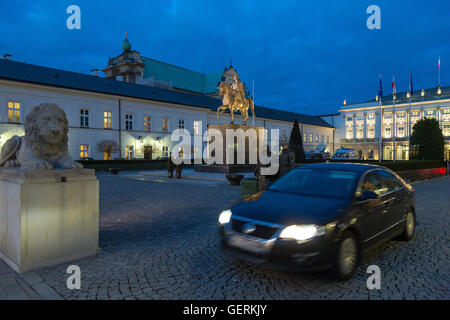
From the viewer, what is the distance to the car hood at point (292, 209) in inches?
150

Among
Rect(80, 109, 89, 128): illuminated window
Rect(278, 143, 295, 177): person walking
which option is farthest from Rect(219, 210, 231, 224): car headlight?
Rect(80, 109, 89, 128): illuminated window

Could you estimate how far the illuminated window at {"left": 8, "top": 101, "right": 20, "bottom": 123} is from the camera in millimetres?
30031

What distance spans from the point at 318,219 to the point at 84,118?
3732cm

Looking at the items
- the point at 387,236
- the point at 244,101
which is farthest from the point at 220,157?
the point at 387,236

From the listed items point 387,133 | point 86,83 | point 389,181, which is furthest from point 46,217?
point 387,133

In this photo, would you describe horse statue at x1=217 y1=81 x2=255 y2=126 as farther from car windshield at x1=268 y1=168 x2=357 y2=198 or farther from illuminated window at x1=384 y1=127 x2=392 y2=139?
illuminated window at x1=384 y1=127 x2=392 y2=139

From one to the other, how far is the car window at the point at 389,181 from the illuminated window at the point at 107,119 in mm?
37031

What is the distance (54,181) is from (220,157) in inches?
687

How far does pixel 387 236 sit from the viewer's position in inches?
200

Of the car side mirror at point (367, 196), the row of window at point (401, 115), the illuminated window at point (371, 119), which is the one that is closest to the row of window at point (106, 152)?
the car side mirror at point (367, 196)

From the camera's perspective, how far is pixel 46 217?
4.38 meters

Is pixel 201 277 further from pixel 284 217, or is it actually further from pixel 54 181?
pixel 54 181

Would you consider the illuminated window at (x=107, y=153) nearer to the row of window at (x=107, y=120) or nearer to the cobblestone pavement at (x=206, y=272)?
the row of window at (x=107, y=120)
